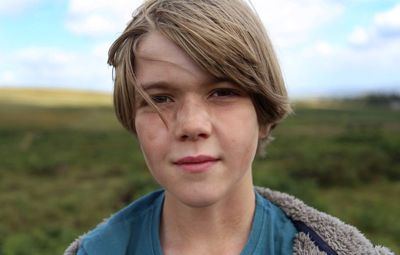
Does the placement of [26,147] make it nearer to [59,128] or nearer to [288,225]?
[59,128]

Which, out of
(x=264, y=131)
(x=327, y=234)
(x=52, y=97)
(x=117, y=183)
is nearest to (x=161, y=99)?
(x=264, y=131)

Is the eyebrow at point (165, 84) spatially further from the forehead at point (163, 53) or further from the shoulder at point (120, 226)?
the shoulder at point (120, 226)

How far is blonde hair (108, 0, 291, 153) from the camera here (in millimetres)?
1253

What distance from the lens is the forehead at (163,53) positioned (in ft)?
4.08

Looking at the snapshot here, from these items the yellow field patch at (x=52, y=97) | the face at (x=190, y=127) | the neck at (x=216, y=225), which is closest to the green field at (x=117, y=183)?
→ the neck at (x=216, y=225)

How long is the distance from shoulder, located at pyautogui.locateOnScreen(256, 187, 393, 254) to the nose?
1.38 feet

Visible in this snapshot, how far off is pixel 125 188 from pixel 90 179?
2938 millimetres

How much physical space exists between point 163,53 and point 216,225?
0.51 metres

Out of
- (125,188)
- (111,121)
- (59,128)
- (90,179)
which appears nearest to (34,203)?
(125,188)

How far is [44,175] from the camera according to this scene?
14758mm

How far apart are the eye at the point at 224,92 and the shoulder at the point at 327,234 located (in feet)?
1.33

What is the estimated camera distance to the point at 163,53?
1.26 metres

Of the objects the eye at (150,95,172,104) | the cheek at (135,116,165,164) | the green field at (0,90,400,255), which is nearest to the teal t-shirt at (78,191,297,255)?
the cheek at (135,116,165,164)

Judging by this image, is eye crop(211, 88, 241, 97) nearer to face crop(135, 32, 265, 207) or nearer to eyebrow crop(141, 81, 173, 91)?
face crop(135, 32, 265, 207)
